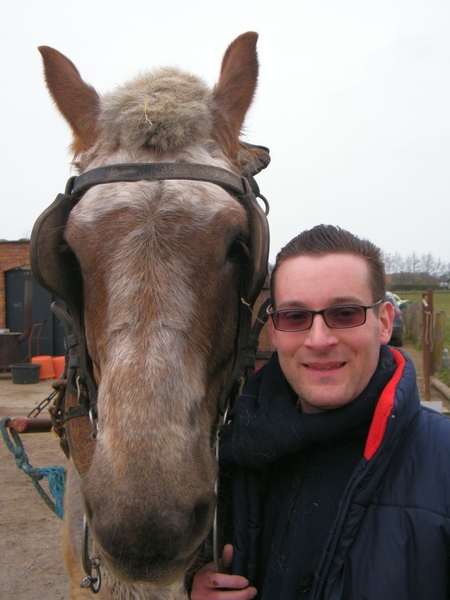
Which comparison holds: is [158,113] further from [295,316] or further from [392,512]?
[392,512]

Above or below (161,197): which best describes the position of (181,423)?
below

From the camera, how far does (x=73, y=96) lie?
2395mm

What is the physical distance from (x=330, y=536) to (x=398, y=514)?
0.18 metres

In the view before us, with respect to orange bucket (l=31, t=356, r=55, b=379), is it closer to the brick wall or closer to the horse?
the brick wall

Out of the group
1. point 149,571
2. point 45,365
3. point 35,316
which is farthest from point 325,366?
point 35,316

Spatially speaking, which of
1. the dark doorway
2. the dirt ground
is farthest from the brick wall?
the dirt ground

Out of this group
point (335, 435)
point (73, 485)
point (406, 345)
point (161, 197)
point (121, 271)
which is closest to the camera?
point (335, 435)

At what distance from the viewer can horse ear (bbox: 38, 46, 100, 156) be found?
92.5 inches

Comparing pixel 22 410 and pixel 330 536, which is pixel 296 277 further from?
pixel 22 410

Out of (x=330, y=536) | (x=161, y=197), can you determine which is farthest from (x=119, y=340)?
(x=330, y=536)

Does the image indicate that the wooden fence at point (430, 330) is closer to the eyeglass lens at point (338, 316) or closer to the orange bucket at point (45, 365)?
the eyeglass lens at point (338, 316)

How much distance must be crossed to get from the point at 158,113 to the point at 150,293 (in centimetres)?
83

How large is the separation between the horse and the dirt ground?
2.07 meters

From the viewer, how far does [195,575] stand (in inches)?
67.2
